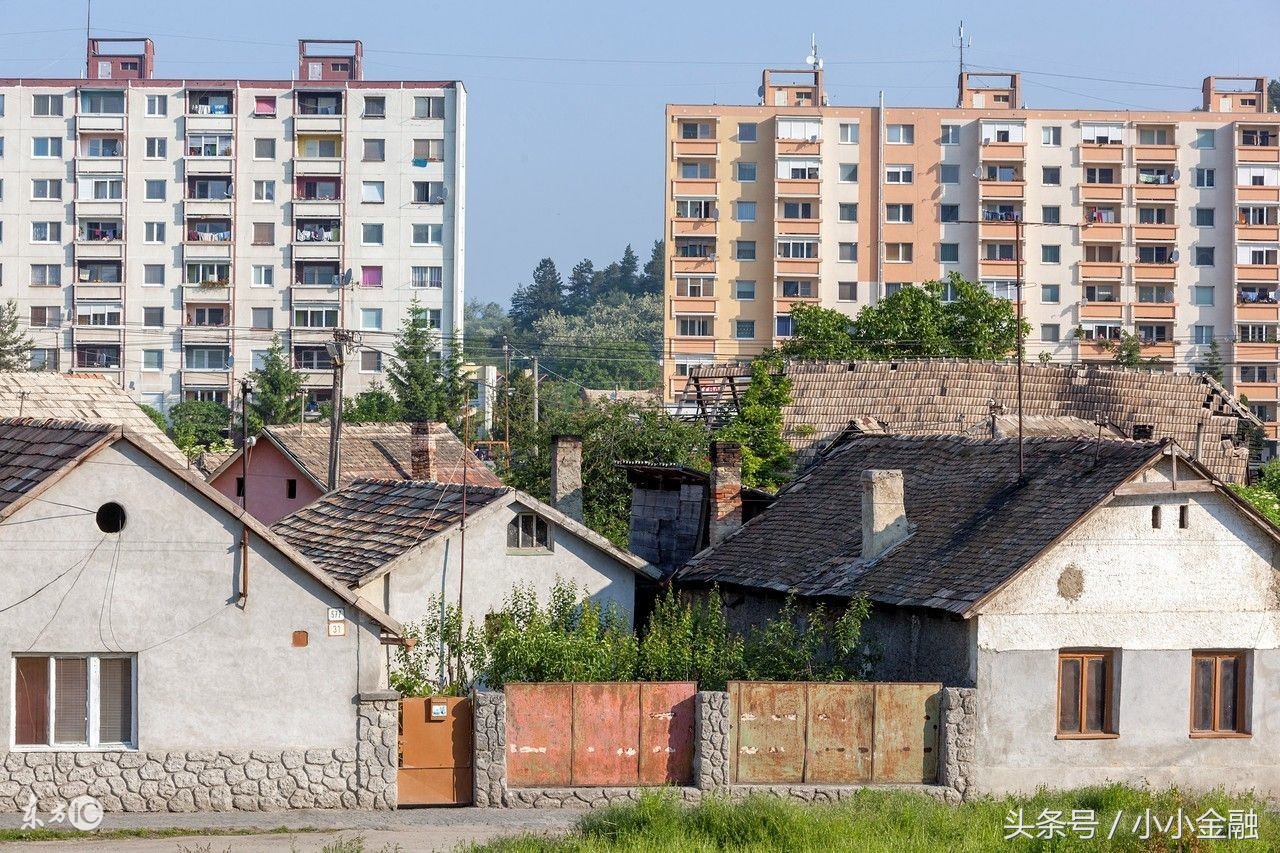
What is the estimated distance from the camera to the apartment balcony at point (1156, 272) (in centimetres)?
9356

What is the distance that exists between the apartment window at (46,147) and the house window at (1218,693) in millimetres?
78368

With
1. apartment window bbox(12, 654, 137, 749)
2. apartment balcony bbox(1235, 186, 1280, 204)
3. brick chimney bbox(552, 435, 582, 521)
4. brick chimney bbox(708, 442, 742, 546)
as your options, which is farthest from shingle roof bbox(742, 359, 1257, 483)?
apartment balcony bbox(1235, 186, 1280, 204)

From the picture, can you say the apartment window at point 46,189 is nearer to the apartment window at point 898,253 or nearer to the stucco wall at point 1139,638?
the apartment window at point 898,253

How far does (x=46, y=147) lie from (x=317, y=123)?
47.8ft

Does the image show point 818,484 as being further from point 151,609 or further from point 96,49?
point 96,49

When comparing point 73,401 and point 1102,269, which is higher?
point 1102,269

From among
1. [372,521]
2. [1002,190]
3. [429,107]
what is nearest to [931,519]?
[372,521]

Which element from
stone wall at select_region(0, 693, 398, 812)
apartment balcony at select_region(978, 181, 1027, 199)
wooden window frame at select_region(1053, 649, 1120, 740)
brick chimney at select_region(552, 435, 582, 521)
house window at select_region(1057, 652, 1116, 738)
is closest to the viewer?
stone wall at select_region(0, 693, 398, 812)

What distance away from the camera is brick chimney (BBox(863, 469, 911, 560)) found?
26.4 metres

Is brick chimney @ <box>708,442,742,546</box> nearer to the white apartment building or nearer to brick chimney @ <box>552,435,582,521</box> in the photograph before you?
brick chimney @ <box>552,435,582,521</box>

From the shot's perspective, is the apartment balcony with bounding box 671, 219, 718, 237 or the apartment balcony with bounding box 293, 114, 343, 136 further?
the apartment balcony with bounding box 671, 219, 718, 237

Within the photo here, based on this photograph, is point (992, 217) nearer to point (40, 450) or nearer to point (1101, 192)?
point (1101, 192)

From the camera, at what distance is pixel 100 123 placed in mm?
88875

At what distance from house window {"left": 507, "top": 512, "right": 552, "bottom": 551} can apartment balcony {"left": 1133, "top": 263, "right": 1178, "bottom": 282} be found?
2838 inches
